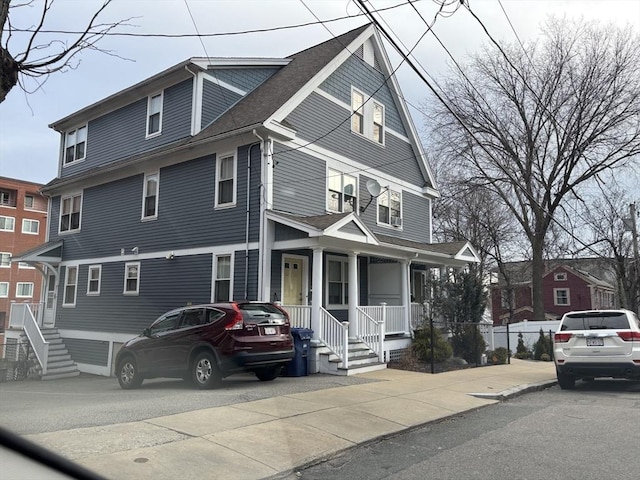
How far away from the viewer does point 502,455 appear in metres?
5.91

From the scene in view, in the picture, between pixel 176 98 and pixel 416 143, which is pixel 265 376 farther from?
pixel 416 143

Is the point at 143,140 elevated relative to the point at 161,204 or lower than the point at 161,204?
elevated

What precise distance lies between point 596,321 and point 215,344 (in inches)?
314

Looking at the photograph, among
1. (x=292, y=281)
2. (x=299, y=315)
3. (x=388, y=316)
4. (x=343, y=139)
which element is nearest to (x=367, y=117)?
(x=343, y=139)

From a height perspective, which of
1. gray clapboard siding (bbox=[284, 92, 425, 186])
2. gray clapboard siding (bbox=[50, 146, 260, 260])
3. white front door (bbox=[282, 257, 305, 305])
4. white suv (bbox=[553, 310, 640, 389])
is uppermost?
gray clapboard siding (bbox=[284, 92, 425, 186])

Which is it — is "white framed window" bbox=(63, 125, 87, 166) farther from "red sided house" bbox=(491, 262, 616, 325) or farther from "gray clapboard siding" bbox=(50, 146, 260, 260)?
"red sided house" bbox=(491, 262, 616, 325)

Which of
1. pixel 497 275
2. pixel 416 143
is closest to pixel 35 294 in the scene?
pixel 416 143

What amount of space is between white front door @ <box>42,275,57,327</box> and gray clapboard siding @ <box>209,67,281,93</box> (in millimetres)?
11566

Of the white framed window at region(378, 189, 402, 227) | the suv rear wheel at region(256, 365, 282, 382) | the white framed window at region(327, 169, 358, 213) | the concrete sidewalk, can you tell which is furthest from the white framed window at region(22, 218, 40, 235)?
the concrete sidewalk

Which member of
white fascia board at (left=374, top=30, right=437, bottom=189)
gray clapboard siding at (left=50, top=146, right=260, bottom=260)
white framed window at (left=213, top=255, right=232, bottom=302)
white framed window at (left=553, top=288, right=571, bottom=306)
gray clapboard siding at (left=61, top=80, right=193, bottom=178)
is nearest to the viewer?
gray clapboard siding at (left=50, top=146, right=260, bottom=260)

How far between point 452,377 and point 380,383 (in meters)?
2.39

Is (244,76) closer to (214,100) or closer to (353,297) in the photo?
(214,100)

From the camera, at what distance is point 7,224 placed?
45.8 metres

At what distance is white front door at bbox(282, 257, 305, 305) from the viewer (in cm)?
1423
